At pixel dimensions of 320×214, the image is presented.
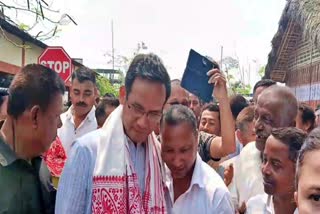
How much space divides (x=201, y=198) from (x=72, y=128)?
3.27m

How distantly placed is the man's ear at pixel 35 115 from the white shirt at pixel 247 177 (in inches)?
60.2

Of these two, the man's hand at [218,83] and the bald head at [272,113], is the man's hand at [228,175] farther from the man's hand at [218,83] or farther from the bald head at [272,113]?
the man's hand at [218,83]

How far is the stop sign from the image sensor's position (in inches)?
317

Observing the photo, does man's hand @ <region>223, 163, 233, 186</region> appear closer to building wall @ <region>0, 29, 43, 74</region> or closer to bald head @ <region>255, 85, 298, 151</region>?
bald head @ <region>255, 85, 298, 151</region>

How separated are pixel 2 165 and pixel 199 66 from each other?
5.15 ft

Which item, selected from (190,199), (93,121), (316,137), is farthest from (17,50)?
(316,137)

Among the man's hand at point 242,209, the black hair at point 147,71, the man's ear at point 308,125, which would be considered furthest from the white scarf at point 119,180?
the man's ear at point 308,125

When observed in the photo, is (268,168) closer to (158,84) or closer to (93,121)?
(158,84)

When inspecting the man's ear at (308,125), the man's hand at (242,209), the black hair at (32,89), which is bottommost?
the man's hand at (242,209)

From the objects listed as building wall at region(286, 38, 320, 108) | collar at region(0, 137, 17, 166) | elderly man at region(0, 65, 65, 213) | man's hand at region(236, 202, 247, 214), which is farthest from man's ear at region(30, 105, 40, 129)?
building wall at region(286, 38, 320, 108)

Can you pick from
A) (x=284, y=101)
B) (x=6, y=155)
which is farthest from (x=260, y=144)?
(x=6, y=155)

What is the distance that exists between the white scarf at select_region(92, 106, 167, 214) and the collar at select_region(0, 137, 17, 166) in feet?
1.25

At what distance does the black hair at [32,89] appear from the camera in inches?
96.8

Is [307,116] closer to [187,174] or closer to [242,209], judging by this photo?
[242,209]
